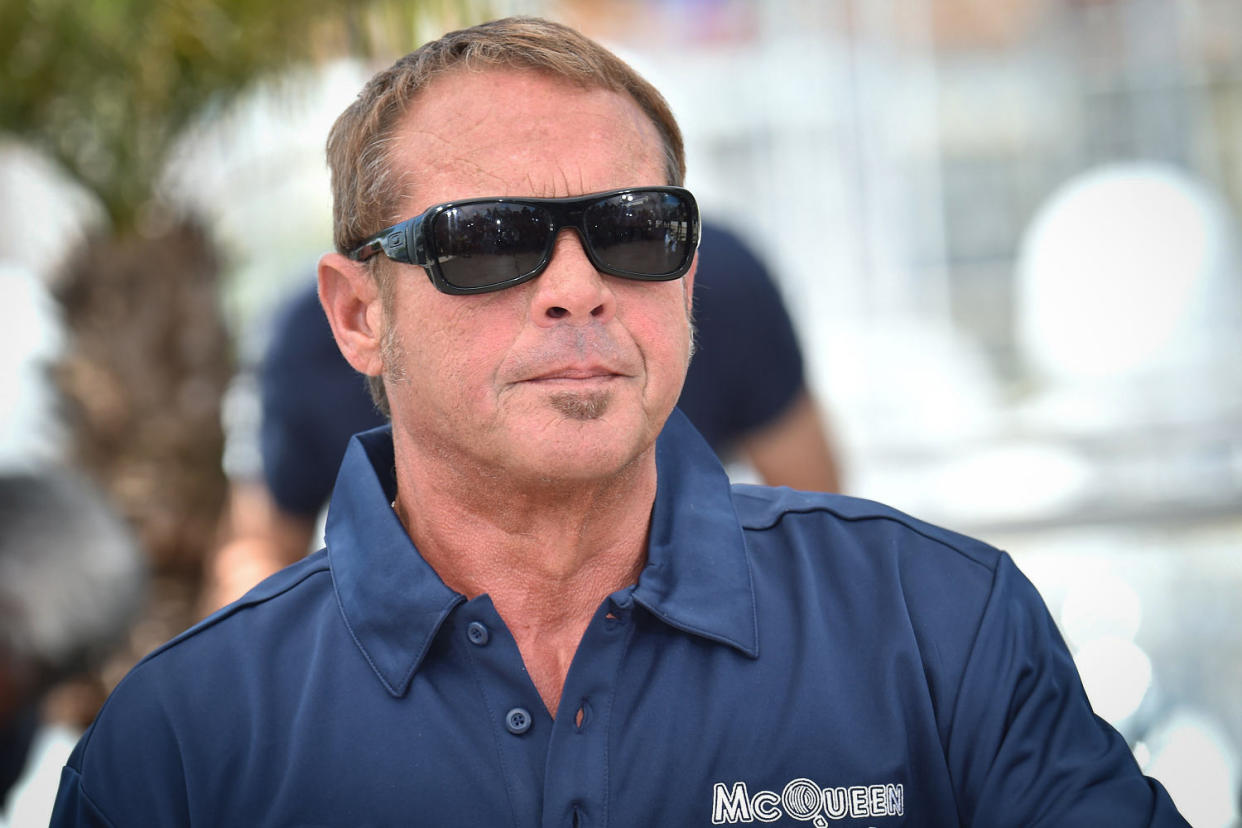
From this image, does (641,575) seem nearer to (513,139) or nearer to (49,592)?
(513,139)

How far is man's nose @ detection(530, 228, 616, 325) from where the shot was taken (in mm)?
1630

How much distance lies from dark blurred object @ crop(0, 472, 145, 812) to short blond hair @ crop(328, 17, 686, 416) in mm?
1424

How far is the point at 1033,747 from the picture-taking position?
157cm

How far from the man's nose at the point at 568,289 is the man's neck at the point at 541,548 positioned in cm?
19

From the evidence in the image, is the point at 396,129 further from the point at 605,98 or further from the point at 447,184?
the point at 605,98

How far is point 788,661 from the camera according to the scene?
5.36ft

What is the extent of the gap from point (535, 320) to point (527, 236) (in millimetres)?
96

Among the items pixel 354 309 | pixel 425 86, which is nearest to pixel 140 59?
pixel 354 309

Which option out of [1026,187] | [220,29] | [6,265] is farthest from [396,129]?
[1026,187]

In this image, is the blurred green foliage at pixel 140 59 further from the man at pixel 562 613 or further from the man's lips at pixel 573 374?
the man's lips at pixel 573 374

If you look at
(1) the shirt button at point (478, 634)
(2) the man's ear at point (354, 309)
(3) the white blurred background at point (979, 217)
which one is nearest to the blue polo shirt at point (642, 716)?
(1) the shirt button at point (478, 634)

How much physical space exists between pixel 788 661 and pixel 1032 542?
186 inches

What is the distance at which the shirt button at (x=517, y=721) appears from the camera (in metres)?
1.57

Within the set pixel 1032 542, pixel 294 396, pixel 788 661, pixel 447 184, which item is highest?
pixel 447 184
